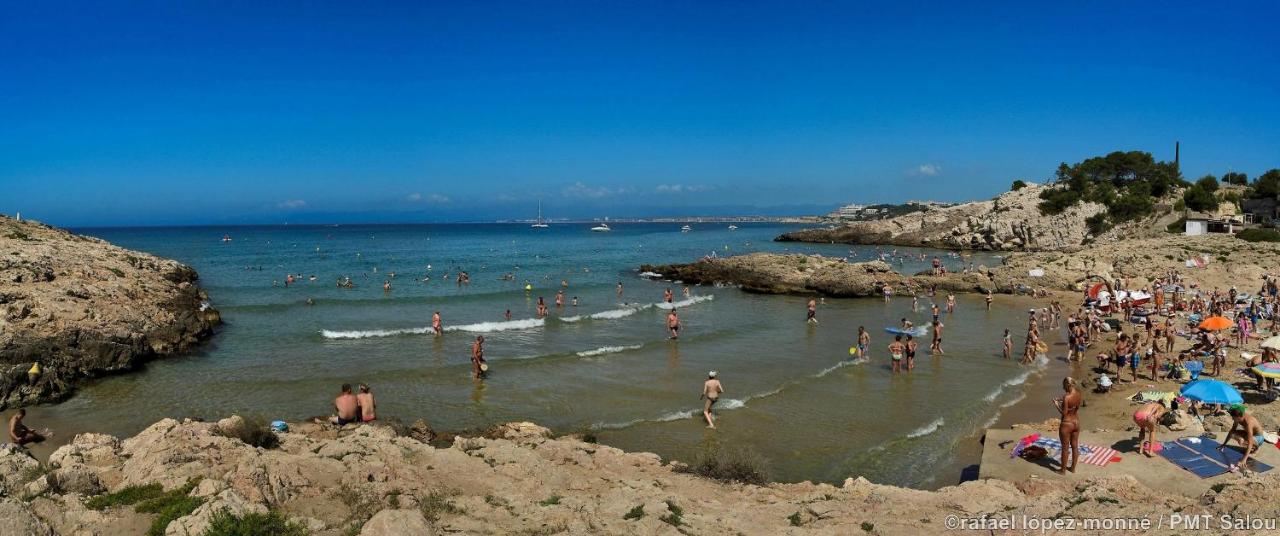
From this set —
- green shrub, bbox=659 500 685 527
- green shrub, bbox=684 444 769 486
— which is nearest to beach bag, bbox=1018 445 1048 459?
green shrub, bbox=684 444 769 486

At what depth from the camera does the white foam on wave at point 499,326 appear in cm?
2705

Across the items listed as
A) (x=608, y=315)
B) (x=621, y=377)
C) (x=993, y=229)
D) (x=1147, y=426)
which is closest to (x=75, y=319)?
(x=621, y=377)

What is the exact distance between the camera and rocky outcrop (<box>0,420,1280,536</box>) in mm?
7430

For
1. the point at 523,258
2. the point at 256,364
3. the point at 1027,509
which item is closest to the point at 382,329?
the point at 256,364

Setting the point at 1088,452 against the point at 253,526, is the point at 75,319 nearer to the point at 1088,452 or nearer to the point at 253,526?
the point at 253,526

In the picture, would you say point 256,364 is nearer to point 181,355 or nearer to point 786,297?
point 181,355

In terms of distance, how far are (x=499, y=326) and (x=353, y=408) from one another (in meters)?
14.1

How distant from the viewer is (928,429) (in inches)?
576

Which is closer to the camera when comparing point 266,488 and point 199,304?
point 266,488

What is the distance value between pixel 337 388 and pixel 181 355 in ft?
24.1

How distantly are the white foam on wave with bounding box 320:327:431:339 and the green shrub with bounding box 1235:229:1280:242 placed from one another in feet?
177

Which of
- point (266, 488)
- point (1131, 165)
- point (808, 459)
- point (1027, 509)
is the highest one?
point (1131, 165)

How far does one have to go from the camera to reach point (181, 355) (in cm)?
2138

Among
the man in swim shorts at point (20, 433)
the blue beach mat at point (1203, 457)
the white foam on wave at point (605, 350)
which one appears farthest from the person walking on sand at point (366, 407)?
the blue beach mat at point (1203, 457)
